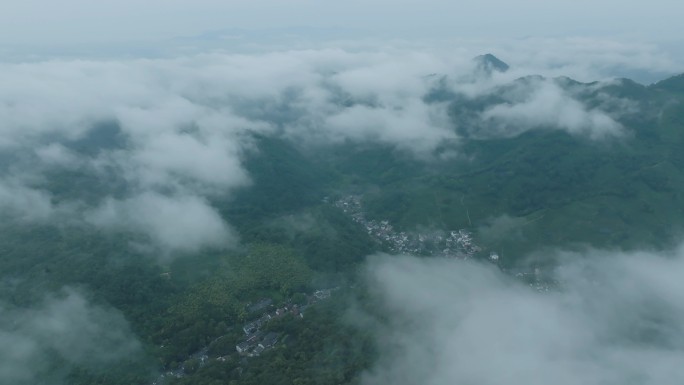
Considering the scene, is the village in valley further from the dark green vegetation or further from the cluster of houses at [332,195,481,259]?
the cluster of houses at [332,195,481,259]

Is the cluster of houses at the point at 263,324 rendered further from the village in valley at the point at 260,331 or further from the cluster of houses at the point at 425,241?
the cluster of houses at the point at 425,241

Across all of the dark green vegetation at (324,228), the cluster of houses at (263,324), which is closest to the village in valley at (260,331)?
the cluster of houses at (263,324)

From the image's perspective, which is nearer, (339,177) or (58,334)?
(58,334)

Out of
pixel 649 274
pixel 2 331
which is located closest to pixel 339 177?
pixel 649 274

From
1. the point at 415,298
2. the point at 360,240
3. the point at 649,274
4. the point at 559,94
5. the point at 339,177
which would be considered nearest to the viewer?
the point at 415,298

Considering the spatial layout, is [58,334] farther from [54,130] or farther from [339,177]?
[54,130]

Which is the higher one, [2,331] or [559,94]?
[559,94]

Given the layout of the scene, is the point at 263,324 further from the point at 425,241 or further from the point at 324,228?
the point at 425,241

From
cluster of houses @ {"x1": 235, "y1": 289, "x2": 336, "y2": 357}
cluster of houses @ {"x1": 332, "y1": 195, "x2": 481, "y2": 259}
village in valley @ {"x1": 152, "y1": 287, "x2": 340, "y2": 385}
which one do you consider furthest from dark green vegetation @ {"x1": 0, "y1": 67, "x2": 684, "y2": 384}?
cluster of houses @ {"x1": 332, "y1": 195, "x2": 481, "y2": 259}
